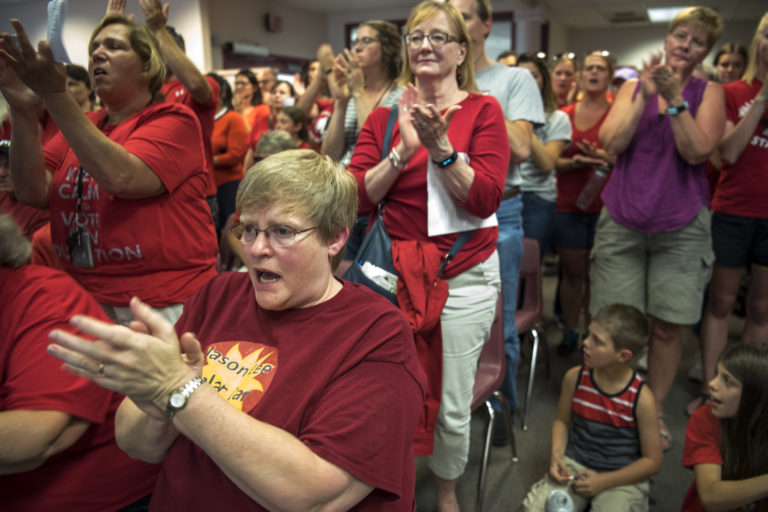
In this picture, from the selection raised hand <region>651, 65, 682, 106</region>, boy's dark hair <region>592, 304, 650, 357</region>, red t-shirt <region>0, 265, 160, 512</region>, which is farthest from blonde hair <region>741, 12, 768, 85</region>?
red t-shirt <region>0, 265, 160, 512</region>

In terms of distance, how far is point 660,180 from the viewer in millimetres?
2287

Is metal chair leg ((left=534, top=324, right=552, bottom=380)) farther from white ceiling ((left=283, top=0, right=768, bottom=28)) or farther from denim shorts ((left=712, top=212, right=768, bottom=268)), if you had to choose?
white ceiling ((left=283, top=0, right=768, bottom=28))

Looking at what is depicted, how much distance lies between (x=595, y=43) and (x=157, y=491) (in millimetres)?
15467

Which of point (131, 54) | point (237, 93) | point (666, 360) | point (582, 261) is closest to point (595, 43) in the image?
point (237, 93)

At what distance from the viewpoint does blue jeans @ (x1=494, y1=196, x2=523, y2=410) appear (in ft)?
7.33

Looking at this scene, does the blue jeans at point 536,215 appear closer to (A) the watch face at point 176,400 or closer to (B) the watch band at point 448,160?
(B) the watch band at point 448,160

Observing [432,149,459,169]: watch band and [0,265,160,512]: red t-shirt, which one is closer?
[0,265,160,512]: red t-shirt

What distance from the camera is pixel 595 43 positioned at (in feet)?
46.1

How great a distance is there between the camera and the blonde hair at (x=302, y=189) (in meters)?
1.08

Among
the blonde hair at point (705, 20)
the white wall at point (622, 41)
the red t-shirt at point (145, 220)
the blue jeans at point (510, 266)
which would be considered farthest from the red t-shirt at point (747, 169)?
the white wall at point (622, 41)

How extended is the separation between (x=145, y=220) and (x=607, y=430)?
1713mm

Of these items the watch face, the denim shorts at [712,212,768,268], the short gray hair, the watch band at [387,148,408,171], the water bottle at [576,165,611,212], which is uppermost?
the watch band at [387,148,408,171]

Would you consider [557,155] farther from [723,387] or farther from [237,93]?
[237,93]

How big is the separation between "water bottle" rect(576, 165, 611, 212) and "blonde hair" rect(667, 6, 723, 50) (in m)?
1.01
